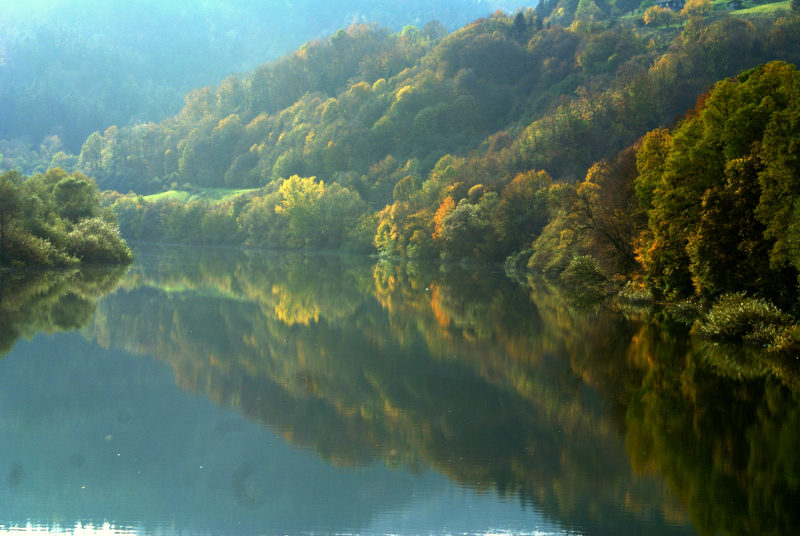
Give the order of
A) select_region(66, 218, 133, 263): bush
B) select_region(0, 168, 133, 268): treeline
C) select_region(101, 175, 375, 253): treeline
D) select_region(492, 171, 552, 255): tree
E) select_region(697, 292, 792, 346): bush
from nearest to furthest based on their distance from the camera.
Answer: select_region(697, 292, 792, 346): bush, select_region(0, 168, 133, 268): treeline, select_region(66, 218, 133, 263): bush, select_region(492, 171, 552, 255): tree, select_region(101, 175, 375, 253): treeline

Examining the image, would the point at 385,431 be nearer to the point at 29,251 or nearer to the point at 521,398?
the point at 521,398

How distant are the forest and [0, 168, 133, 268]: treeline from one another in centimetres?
1658

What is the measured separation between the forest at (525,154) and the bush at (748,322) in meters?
0.09

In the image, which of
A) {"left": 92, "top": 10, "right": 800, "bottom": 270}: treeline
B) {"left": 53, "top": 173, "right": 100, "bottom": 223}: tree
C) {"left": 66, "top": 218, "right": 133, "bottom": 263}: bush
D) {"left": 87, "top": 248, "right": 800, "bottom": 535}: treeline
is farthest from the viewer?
{"left": 92, "top": 10, "right": 800, "bottom": 270}: treeline

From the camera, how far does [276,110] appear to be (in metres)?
159

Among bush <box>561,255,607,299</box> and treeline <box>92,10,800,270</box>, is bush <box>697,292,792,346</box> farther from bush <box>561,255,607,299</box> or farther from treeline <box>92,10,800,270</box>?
bush <box>561,255,607,299</box>

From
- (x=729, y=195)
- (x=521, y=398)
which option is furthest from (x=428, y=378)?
(x=729, y=195)

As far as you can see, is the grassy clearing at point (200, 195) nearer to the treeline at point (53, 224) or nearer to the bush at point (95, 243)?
the treeline at point (53, 224)

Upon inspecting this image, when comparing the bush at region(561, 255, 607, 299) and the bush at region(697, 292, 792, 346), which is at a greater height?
the bush at region(561, 255, 607, 299)

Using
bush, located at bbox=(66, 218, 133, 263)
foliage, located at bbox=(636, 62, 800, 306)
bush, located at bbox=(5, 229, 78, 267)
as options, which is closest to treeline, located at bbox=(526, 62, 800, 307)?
foliage, located at bbox=(636, 62, 800, 306)

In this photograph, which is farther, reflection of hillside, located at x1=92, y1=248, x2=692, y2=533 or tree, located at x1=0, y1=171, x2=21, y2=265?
tree, located at x1=0, y1=171, x2=21, y2=265

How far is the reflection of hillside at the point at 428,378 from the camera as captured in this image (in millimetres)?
9711

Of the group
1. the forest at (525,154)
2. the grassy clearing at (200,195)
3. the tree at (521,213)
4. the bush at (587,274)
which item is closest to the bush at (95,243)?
the forest at (525,154)

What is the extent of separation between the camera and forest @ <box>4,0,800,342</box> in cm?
2431
